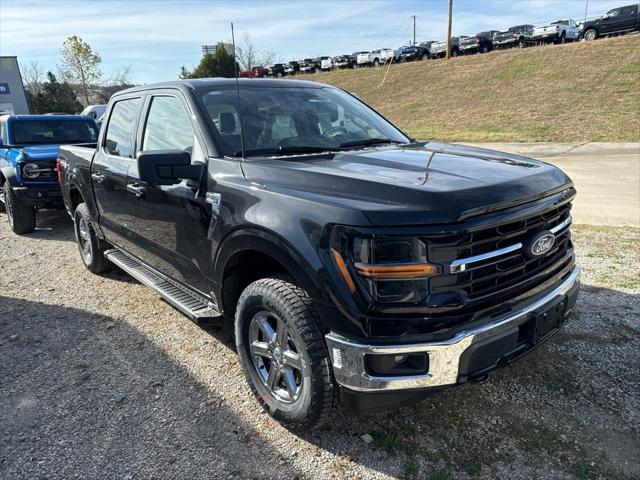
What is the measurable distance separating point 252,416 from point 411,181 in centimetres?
166

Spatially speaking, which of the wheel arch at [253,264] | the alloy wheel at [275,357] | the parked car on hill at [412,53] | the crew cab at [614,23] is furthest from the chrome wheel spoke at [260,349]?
the parked car on hill at [412,53]

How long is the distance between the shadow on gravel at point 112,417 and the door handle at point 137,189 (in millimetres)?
1162

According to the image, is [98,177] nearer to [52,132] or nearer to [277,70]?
[52,132]

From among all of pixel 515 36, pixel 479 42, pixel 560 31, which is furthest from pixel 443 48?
pixel 560 31

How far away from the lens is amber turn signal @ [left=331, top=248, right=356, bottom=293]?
83.0 inches

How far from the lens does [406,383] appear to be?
84.7 inches

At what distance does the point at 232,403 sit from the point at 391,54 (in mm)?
43612

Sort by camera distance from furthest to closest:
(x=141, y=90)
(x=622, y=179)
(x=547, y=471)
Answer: (x=622, y=179) < (x=141, y=90) < (x=547, y=471)

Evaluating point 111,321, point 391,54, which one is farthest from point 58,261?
point 391,54

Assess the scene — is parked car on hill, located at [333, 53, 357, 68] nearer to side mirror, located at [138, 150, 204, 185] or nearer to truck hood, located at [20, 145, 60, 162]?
truck hood, located at [20, 145, 60, 162]

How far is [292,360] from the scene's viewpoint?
254cm

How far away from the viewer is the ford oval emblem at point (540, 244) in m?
2.37

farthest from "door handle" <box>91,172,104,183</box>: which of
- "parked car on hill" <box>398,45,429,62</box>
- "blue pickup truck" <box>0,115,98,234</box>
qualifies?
"parked car on hill" <box>398,45,429,62</box>

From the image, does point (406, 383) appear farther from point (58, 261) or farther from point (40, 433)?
point (58, 261)
